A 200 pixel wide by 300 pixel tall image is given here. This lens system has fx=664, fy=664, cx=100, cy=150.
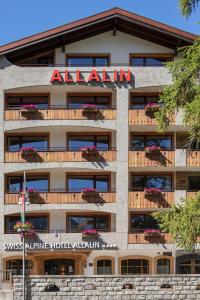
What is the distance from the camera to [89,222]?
41.1 m

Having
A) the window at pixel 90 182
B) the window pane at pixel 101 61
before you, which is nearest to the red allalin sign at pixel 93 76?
the window pane at pixel 101 61

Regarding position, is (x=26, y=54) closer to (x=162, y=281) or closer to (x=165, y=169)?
(x=165, y=169)

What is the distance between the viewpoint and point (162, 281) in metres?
33.4

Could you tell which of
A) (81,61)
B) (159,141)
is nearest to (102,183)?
(159,141)

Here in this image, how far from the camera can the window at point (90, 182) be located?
41156 millimetres

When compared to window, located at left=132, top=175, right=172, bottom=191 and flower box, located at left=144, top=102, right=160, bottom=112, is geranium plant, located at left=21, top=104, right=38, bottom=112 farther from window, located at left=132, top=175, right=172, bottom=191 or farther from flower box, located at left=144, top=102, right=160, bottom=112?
window, located at left=132, top=175, right=172, bottom=191

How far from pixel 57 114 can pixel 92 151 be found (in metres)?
3.07

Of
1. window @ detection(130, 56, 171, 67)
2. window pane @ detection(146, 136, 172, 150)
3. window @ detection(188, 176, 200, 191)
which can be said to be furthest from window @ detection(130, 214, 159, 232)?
window @ detection(130, 56, 171, 67)

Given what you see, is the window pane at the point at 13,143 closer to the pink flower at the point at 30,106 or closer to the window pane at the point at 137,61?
the pink flower at the point at 30,106

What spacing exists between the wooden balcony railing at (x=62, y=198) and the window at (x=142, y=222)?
1.91 meters

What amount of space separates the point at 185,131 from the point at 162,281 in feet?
36.4

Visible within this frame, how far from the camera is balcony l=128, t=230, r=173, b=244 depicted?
39719 mm

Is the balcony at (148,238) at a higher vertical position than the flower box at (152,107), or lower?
lower

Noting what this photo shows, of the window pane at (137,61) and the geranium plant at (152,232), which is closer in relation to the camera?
the geranium plant at (152,232)
